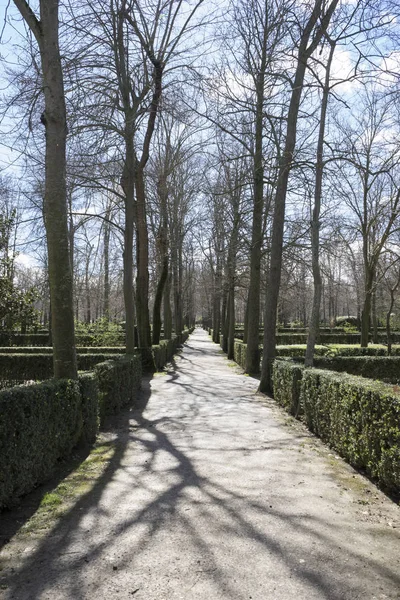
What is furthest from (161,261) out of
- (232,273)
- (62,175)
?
(62,175)

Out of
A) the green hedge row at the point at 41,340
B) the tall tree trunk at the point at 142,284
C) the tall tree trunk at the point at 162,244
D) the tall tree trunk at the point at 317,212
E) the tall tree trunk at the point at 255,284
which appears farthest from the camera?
the green hedge row at the point at 41,340

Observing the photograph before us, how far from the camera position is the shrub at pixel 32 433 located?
4180 millimetres

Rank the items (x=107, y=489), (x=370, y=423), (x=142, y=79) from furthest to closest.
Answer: (x=142, y=79), (x=370, y=423), (x=107, y=489)

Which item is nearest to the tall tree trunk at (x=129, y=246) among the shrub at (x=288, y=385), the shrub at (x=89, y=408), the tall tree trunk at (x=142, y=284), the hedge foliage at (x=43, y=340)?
the tall tree trunk at (x=142, y=284)

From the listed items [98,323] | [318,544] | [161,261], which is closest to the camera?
[318,544]

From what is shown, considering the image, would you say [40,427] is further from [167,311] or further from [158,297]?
[167,311]

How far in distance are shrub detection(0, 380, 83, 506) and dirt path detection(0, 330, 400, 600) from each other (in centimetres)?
58

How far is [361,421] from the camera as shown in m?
5.55

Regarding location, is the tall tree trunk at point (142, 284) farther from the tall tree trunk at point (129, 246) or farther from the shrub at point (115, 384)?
the shrub at point (115, 384)

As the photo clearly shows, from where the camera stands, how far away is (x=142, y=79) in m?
10.1

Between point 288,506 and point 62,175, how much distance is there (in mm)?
5403

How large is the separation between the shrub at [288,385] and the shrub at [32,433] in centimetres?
474

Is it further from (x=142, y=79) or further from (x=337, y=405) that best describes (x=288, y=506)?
(x=142, y=79)

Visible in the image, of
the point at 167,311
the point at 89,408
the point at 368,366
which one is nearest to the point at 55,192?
the point at 89,408
